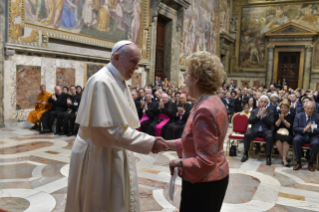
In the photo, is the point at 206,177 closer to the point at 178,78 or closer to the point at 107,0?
the point at 107,0

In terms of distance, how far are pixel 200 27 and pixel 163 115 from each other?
14.6 metres

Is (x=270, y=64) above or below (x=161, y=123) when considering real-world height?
above

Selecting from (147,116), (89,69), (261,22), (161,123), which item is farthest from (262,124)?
(261,22)

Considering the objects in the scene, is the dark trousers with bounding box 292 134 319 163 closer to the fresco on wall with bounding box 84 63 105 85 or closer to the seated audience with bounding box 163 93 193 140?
the seated audience with bounding box 163 93 193 140

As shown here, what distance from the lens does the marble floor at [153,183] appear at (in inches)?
148

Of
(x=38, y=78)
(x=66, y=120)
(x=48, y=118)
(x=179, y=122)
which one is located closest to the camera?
(x=179, y=122)

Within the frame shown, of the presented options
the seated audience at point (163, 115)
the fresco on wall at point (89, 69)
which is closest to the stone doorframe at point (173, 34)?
the fresco on wall at point (89, 69)

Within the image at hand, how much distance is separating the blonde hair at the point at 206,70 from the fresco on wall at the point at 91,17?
27.2 feet

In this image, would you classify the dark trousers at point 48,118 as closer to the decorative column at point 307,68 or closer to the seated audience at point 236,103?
the seated audience at point 236,103

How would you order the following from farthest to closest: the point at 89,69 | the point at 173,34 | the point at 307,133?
the point at 173,34 < the point at 89,69 < the point at 307,133

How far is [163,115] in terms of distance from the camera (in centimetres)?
798

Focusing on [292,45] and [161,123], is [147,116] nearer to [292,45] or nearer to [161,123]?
[161,123]

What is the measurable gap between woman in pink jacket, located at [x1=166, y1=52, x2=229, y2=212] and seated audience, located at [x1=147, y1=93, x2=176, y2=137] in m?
5.78

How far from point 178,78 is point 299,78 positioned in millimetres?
14294
